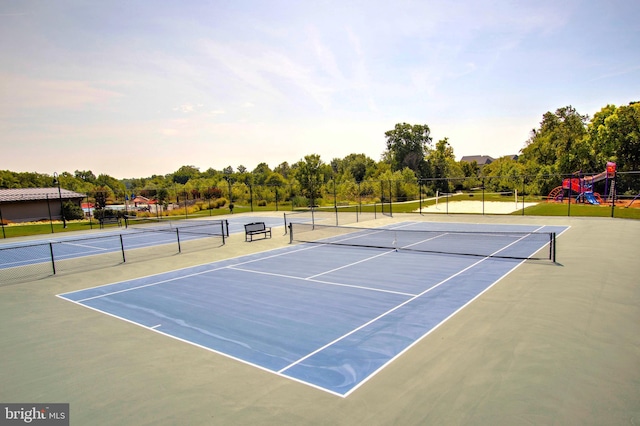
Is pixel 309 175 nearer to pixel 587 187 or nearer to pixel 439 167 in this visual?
pixel 587 187

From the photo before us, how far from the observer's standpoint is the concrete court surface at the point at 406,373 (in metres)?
4.91

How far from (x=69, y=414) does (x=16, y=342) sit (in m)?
3.92

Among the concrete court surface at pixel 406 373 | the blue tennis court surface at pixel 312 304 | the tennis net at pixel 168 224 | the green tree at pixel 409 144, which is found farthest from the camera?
the green tree at pixel 409 144

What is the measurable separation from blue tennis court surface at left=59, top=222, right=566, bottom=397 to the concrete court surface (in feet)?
1.41

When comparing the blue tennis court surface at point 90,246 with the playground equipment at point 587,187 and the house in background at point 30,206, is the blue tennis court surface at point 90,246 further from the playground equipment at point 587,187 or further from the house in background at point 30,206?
the playground equipment at point 587,187

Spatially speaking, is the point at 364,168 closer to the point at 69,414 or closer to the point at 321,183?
the point at 321,183

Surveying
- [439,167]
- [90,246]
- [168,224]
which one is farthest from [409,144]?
[90,246]

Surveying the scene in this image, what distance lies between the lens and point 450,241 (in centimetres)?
1834

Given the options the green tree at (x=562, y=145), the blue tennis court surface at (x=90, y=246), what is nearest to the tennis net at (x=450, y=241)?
the blue tennis court surface at (x=90, y=246)

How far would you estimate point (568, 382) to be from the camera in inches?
215

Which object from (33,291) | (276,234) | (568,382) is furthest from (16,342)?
(276,234)

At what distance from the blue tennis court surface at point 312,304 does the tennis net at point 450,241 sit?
0.48m

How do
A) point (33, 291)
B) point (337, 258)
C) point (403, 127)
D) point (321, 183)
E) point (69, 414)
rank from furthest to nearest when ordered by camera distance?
point (403, 127)
point (321, 183)
point (337, 258)
point (33, 291)
point (69, 414)

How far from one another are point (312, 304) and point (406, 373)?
402 cm
